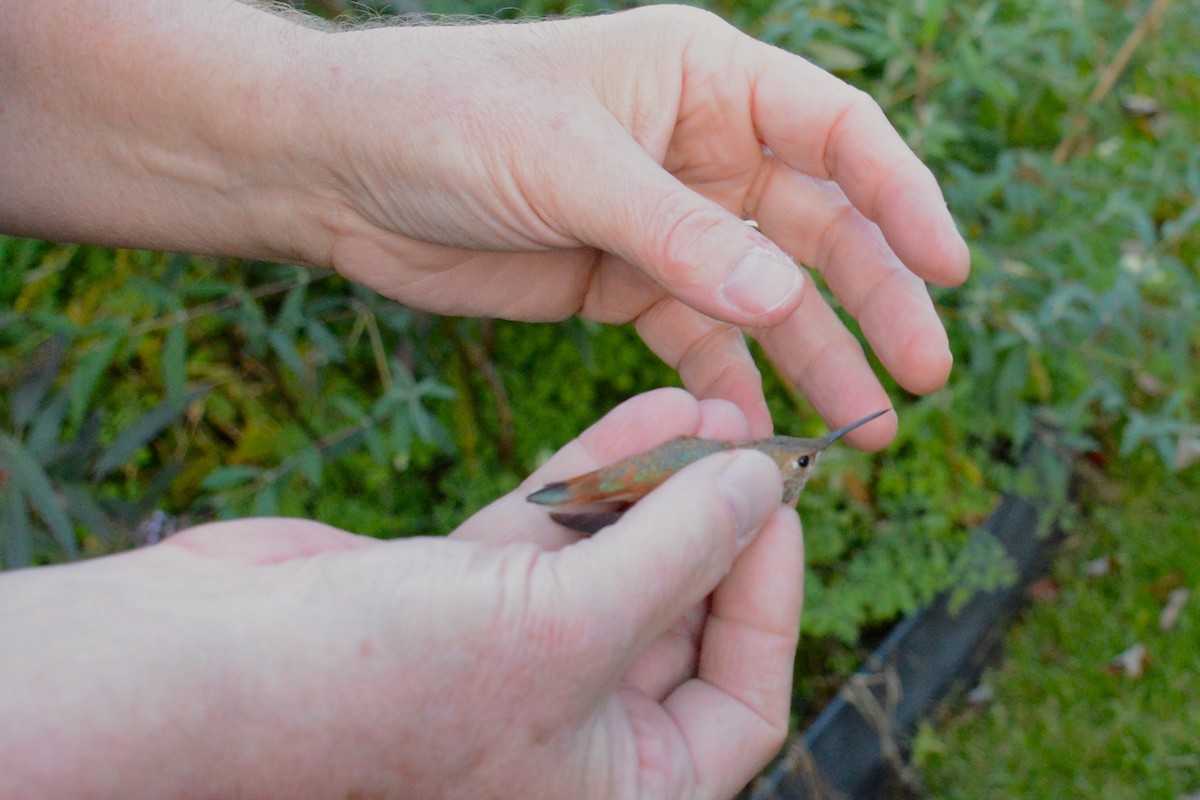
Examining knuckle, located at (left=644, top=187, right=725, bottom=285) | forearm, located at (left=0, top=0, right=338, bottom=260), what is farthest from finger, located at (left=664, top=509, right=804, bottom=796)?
forearm, located at (left=0, top=0, right=338, bottom=260)

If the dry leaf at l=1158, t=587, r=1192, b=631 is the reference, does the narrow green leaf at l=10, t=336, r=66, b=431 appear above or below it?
above

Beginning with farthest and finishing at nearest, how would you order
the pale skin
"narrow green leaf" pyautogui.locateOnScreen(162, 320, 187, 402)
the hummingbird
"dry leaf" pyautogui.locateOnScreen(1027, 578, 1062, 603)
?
"dry leaf" pyautogui.locateOnScreen(1027, 578, 1062, 603), "narrow green leaf" pyautogui.locateOnScreen(162, 320, 187, 402), the hummingbird, the pale skin

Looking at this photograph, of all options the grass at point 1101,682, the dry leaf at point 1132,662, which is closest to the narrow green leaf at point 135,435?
the grass at point 1101,682

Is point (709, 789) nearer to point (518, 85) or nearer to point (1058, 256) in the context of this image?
point (518, 85)

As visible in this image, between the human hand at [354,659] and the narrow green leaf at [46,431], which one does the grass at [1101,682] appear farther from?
the narrow green leaf at [46,431]

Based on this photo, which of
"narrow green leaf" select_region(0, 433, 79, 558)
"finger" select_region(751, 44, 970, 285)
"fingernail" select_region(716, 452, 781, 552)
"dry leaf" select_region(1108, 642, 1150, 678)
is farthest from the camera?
"dry leaf" select_region(1108, 642, 1150, 678)

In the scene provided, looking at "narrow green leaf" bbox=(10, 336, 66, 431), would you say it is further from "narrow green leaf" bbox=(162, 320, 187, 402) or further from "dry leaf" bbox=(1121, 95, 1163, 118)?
"dry leaf" bbox=(1121, 95, 1163, 118)
